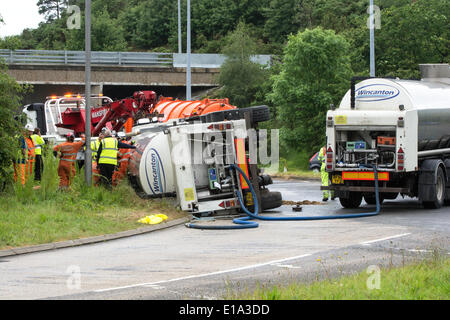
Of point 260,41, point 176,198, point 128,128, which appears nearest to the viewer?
point 176,198

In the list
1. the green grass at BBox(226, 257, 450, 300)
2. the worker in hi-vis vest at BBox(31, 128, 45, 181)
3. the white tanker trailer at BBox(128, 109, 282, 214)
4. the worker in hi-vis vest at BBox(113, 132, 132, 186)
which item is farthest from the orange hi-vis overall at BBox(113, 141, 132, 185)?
the green grass at BBox(226, 257, 450, 300)

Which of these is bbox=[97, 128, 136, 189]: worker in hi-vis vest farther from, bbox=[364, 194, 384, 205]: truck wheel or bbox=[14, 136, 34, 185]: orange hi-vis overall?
bbox=[364, 194, 384, 205]: truck wheel

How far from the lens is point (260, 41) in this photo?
2562 inches

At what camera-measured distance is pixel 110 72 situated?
50.4 meters

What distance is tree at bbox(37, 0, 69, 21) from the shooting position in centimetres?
8744

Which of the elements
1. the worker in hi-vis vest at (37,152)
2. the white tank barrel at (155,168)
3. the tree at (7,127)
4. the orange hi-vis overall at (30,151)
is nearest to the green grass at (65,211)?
the white tank barrel at (155,168)

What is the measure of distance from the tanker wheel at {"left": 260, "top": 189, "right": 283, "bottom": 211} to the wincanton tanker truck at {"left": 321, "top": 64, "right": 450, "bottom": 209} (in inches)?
52.8

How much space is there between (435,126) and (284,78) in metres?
20.0

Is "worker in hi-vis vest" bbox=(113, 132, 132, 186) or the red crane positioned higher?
the red crane

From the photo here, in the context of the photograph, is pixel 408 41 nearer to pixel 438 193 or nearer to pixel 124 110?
pixel 124 110

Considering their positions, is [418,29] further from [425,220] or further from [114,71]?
[425,220]

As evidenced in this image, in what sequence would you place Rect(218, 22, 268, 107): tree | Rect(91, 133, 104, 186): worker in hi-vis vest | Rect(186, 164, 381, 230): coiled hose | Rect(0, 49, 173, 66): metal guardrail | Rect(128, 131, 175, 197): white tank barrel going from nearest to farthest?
Rect(186, 164, 381, 230): coiled hose, Rect(128, 131, 175, 197): white tank barrel, Rect(91, 133, 104, 186): worker in hi-vis vest, Rect(218, 22, 268, 107): tree, Rect(0, 49, 173, 66): metal guardrail

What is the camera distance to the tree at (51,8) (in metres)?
87.4

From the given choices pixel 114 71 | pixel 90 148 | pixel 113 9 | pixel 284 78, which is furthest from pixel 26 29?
pixel 90 148
